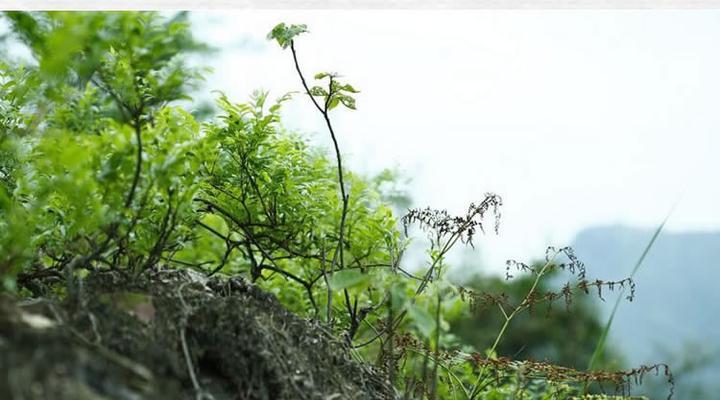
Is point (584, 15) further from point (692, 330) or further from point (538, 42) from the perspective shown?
point (692, 330)

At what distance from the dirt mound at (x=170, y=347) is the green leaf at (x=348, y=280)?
0.10 metres

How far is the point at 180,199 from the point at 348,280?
295 millimetres

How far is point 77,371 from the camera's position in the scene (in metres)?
0.72

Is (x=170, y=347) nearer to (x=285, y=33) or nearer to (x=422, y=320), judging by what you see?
(x=422, y=320)

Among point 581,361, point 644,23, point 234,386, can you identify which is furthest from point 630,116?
point 234,386

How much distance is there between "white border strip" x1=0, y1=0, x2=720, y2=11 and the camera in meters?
2.02

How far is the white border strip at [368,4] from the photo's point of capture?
2016 millimetres

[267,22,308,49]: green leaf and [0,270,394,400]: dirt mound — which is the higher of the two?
[267,22,308,49]: green leaf

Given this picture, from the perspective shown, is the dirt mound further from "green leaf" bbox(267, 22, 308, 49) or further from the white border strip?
the white border strip

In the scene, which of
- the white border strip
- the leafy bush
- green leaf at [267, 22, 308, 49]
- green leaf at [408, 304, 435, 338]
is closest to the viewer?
green leaf at [408, 304, 435, 338]

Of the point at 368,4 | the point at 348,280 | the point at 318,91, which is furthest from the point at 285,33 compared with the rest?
the point at 368,4

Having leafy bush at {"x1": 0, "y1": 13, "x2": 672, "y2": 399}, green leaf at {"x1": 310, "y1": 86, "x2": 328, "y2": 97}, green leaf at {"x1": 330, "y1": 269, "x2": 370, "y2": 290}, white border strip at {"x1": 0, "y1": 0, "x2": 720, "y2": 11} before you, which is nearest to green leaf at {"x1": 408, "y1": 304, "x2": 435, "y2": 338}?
A: leafy bush at {"x1": 0, "y1": 13, "x2": 672, "y2": 399}

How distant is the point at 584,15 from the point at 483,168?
204 centimetres

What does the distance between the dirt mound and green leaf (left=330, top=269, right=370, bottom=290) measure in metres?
0.10
